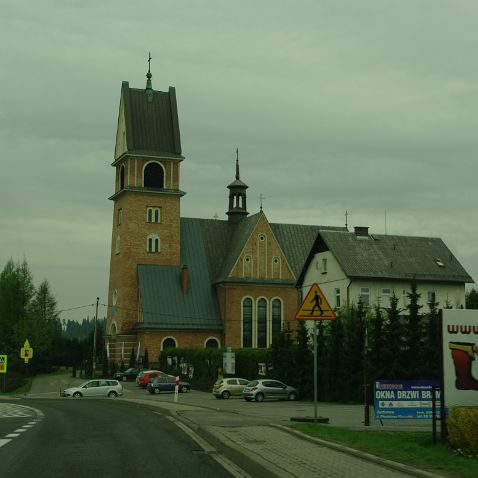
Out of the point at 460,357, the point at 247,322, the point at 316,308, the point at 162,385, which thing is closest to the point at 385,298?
the point at 162,385

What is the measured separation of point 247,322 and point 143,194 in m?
16.2

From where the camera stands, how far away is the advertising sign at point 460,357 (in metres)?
15.1

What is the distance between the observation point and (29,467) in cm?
1309

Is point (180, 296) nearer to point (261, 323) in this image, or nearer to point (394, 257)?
point (261, 323)

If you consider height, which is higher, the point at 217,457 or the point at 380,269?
the point at 380,269

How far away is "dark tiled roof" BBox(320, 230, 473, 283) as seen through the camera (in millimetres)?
63125

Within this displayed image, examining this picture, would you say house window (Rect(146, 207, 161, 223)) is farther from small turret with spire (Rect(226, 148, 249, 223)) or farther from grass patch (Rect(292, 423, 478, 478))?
grass patch (Rect(292, 423, 478, 478))

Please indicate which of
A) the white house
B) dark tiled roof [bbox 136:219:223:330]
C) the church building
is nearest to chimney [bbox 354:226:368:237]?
the white house

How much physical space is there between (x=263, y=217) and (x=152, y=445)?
68.3m

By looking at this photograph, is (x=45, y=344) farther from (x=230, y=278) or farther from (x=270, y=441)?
(x=270, y=441)

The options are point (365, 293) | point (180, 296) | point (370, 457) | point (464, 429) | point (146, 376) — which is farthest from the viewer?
point (180, 296)

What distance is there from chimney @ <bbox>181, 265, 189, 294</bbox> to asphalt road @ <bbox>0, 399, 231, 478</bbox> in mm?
58761

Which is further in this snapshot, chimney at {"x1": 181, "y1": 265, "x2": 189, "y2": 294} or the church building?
chimney at {"x1": 181, "y1": 265, "x2": 189, "y2": 294}

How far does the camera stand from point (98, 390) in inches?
2152
